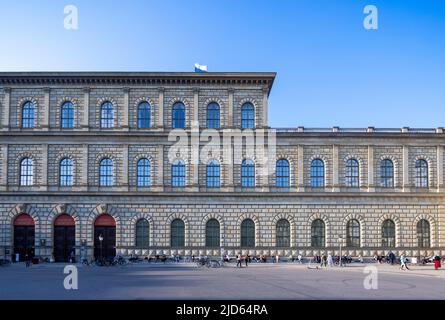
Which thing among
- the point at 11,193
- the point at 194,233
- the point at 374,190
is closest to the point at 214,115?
→ the point at 194,233

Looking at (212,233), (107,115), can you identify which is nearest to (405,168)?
(212,233)

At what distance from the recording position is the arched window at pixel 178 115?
5778 cm

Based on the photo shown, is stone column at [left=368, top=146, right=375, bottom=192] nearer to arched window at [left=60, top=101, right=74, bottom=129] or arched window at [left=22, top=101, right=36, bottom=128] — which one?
arched window at [left=60, top=101, right=74, bottom=129]

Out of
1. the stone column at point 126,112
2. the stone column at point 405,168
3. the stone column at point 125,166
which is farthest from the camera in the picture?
the stone column at point 405,168

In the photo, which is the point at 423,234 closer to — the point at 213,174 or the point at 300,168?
the point at 300,168

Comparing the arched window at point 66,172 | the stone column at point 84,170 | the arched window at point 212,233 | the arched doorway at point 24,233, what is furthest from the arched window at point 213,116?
the arched doorway at point 24,233

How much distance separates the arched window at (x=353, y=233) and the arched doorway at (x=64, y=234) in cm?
2633

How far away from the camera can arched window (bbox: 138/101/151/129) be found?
5778cm

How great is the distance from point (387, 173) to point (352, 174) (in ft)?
11.4

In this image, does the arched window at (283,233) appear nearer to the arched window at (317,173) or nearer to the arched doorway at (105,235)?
the arched window at (317,173)

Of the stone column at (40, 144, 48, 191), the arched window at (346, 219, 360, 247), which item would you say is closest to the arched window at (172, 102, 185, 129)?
the stone column at (40, 144, 48, 191)

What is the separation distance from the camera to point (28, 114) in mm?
57656
